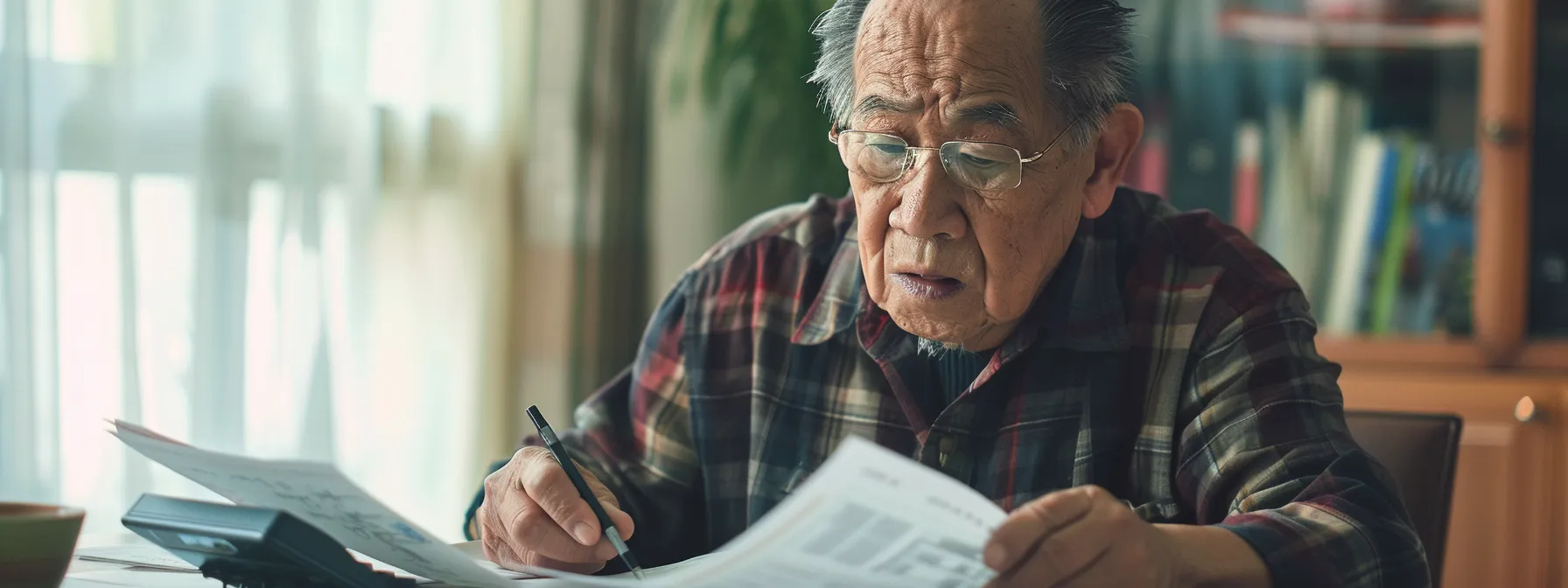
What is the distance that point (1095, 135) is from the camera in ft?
3.90

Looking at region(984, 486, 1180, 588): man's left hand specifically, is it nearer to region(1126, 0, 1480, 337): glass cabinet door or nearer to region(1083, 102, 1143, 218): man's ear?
region(1083, 102, 1143, 218): man's ear

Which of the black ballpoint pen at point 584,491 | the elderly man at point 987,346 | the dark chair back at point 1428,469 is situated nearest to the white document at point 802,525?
the black ballpoint pen at point 584,491

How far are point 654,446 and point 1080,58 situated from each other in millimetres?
543

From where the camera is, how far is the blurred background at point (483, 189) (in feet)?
6.32

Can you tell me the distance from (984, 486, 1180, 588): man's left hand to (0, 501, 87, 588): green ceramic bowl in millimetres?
547

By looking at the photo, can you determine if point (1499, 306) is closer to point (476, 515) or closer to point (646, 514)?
point (646, 514)

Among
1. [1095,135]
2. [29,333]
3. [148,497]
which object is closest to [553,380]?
[29,333]

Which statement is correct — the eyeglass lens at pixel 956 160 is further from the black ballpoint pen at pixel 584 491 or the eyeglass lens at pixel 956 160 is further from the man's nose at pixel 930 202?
the black ballpoint pen at pixel 584 491

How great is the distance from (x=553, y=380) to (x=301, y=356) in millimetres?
600

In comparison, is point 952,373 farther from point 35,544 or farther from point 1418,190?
point 1418,190

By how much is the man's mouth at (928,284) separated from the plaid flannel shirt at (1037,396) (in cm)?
10

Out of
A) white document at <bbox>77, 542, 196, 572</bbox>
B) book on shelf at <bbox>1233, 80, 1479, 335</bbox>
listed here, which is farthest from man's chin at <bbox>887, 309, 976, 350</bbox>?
book on shelf at <bbox>1233, 80, 1479, 335</bbox>

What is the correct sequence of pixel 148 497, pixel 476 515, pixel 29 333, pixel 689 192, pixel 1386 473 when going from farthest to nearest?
pixel 689 192
pixel 29 333
pixel 476 515
pixel 1386 473
pixel 148 497

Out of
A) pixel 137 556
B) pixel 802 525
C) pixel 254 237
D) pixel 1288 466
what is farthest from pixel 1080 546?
pixel 254 237
